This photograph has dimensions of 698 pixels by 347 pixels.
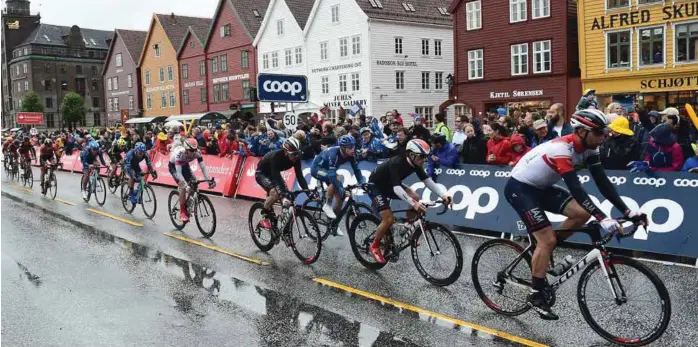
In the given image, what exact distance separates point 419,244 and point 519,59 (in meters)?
30.2

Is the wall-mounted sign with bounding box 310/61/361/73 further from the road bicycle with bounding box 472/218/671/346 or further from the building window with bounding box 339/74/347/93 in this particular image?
the road bicycle with bounding box 472/218/671/346

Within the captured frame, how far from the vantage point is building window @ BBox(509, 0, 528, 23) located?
3578 cm

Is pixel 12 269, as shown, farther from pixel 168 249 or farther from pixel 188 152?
pixel 188 152

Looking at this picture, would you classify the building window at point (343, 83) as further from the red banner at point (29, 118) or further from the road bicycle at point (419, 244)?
the road bicycle at point (419, 244)

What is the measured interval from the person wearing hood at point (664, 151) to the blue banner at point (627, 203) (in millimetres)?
534

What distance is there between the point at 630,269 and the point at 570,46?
3110 cm

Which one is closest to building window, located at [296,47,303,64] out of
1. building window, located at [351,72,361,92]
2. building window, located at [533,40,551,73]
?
building window, located at [351,72,361,92]

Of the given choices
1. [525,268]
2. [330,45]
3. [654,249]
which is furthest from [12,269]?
[330,45]

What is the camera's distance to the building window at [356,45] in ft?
140

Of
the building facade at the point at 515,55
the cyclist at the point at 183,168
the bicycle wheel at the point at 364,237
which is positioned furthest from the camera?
the building facade at the point at 515,55

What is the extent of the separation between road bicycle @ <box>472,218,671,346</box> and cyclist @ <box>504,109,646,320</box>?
154 mm

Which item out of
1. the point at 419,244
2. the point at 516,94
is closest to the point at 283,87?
the point at 419,244

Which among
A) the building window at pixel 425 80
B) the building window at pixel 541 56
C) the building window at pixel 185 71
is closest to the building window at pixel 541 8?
the building window at pixel 541 56

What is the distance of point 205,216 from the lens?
1206 centimetres
